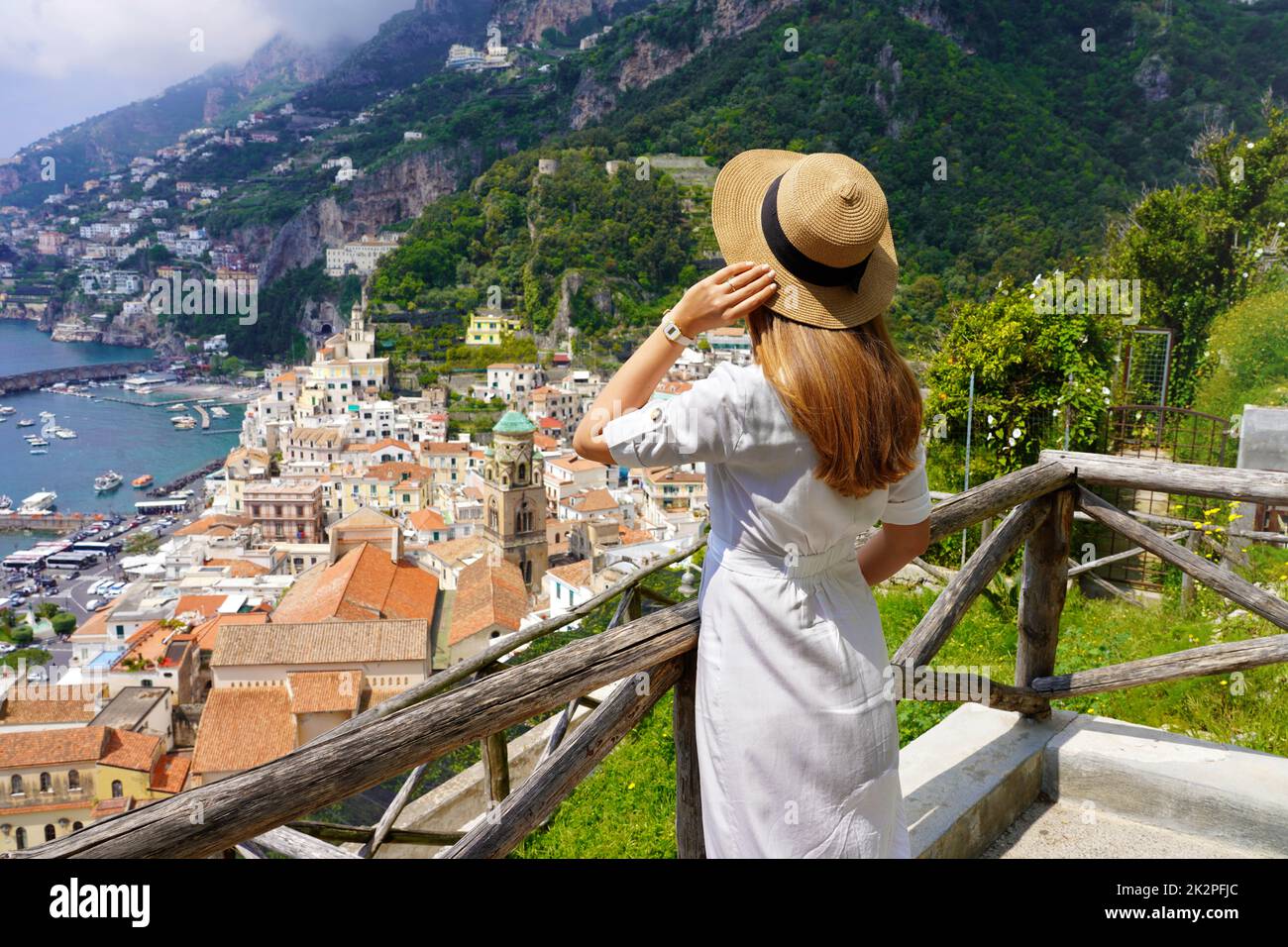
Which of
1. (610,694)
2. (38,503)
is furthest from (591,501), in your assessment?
(610,694)

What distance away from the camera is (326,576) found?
23969mm

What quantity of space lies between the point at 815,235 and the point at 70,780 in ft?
53.1

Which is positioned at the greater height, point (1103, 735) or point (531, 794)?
point (531, 794)

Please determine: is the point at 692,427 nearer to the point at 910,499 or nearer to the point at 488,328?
the point at 910,499

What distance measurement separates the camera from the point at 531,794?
113cm

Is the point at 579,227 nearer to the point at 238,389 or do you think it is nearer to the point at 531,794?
the point at 238,389

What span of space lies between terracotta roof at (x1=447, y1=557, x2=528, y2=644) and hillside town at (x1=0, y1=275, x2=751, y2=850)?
0.27 feet

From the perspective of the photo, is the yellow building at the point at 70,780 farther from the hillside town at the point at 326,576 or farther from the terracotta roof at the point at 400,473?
the terracotta roof at the point at 400,473

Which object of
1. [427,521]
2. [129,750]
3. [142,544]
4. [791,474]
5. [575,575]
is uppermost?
[791,474]

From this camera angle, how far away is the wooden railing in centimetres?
84

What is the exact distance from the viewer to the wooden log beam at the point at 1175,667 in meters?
1.77

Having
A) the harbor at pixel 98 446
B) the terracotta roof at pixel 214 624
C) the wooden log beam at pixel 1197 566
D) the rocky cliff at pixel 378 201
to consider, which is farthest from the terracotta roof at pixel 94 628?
the rocky cliff at pixel 378 201
